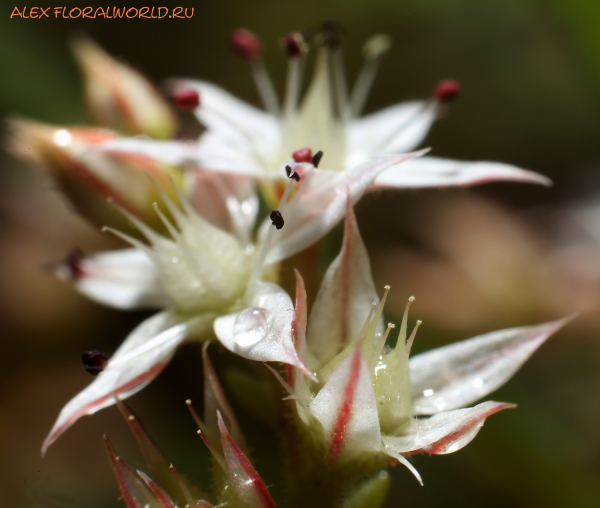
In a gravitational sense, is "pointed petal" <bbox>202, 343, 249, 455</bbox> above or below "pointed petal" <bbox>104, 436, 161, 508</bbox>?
above

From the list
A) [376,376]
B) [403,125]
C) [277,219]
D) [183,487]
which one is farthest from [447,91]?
[183,487]

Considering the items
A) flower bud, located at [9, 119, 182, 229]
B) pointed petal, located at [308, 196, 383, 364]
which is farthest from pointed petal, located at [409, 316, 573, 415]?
flower bud, located at [9, 119, 182, 229]

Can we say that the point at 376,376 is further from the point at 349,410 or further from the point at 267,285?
the point at 267,285

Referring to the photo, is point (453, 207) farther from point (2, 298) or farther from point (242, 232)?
point (2, 298)

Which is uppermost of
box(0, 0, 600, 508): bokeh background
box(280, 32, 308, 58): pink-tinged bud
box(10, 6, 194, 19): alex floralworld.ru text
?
box(10, 6, 194, 19): alex floralworld.ru text

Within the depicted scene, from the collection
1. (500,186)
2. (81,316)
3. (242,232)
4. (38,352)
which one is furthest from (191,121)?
(242,232)

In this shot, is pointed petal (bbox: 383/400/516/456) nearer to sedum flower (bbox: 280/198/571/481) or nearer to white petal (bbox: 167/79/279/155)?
sedum flower (bbox: 280/198/571/481)
